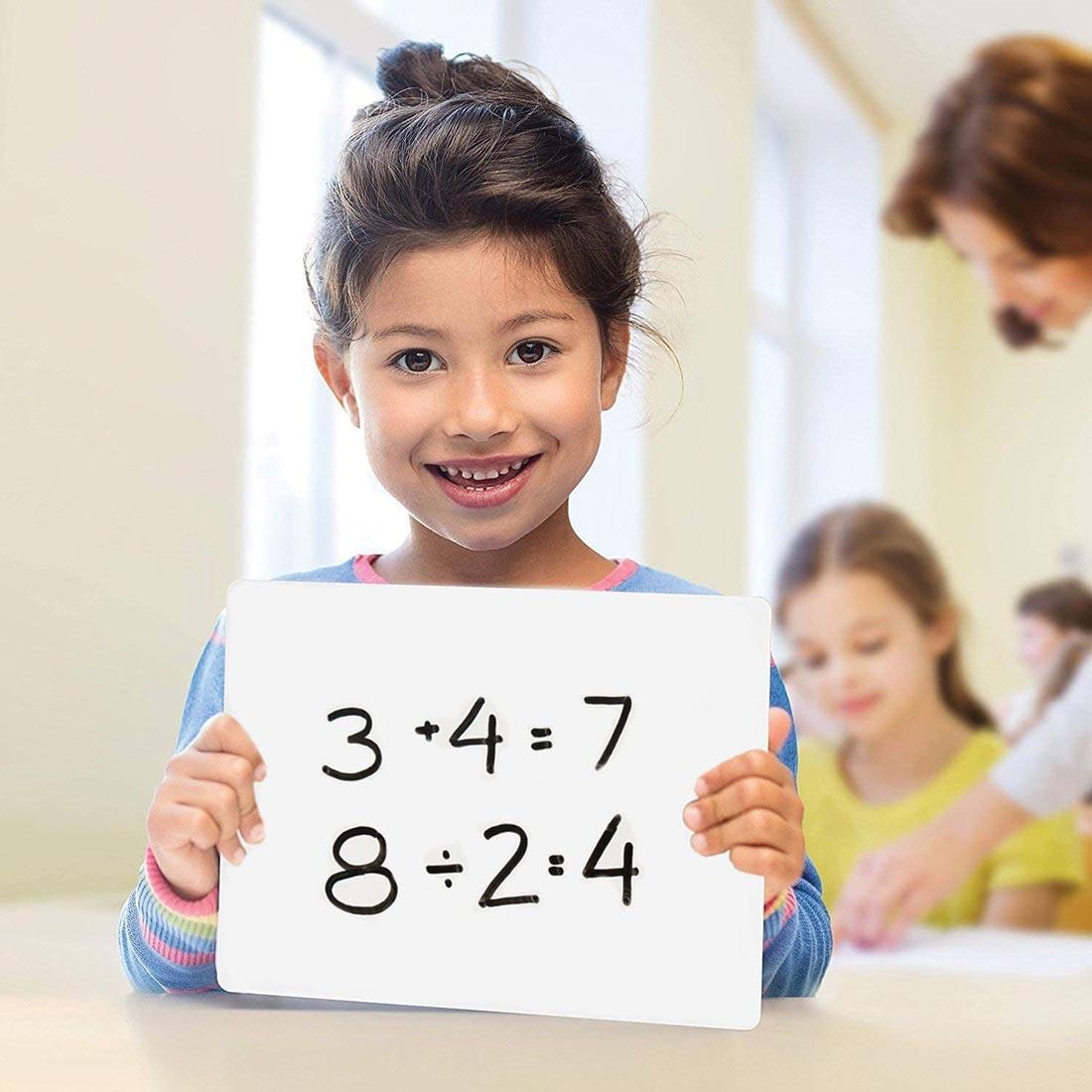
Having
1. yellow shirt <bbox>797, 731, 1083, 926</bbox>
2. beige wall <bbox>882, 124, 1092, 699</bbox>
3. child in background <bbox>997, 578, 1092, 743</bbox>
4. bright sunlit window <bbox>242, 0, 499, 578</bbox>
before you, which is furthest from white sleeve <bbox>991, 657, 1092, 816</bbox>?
beige wall <bbox>882, 124, 1092, 699</bbox>

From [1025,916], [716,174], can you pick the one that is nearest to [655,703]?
[1025,916]

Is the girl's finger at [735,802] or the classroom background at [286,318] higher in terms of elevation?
the classroom background at [286,318]

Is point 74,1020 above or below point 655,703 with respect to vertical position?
below

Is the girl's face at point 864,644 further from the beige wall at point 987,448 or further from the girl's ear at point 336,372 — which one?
the beige wall at point 987,448

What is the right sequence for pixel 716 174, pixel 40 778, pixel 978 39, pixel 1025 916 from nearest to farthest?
pixel 40 778, pixel 1025 916, pixel 716 174, pixel 978 39

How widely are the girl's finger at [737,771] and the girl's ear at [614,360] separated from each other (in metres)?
0.29

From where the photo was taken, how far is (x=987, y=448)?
454 cm

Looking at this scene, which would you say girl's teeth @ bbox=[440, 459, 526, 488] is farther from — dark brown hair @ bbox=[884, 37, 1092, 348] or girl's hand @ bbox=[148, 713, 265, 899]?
dark brown hair @ bbox=[884, 37, 1092, 348]

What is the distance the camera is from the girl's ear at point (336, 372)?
2.87ft

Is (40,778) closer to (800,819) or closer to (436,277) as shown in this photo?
(436,277)

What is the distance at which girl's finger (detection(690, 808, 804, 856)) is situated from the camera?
63 centimetres

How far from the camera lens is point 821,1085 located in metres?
0.54

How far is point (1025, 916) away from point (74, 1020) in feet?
6.11

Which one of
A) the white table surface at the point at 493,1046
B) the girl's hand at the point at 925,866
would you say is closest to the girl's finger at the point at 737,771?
the white table surface at the point at 493,1046
